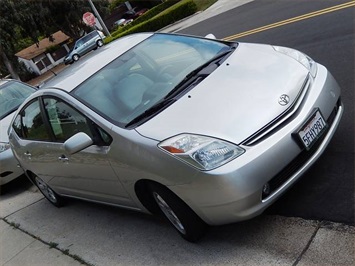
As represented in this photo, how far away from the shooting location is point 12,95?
28.0 ft

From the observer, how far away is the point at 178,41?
4695 mm

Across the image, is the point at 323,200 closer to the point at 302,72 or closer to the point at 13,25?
the point at 302,72

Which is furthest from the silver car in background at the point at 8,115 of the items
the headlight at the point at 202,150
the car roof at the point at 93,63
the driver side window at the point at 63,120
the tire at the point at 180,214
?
the headlight at the point at 202,150

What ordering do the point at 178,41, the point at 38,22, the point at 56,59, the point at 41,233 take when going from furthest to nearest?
the point at 56,59 → the point at 38,22 → the point at 41,233 → the point at 178,41

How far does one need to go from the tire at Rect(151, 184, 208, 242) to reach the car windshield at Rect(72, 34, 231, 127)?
665 millimetres

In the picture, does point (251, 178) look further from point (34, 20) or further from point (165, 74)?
point (34, 20)

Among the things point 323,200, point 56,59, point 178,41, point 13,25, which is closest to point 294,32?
point 178,41

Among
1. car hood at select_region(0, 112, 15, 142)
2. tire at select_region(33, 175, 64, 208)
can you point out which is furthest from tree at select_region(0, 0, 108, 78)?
tire at select_region(33, 175, 64, 208)

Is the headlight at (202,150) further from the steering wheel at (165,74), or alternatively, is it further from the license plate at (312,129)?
the steering wheel at (165,74)

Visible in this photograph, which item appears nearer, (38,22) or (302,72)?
(302,72)

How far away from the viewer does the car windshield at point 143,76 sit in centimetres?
380

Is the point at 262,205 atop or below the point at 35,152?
below

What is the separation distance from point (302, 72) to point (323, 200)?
1114mm

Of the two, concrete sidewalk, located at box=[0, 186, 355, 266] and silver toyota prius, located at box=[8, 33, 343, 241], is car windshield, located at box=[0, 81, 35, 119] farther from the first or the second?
silver toyota prius, located at box=[8, 33, 343, 241]
